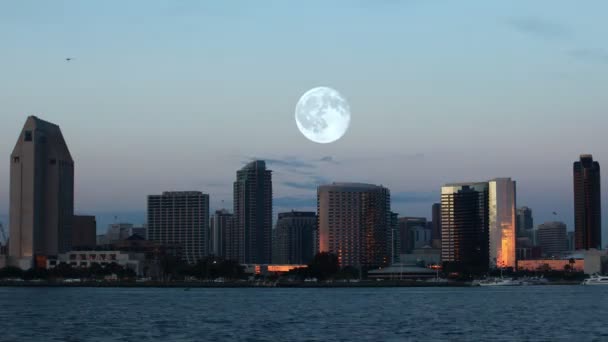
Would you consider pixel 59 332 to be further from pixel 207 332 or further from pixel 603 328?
pixel 603 328

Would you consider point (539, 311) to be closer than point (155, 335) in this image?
No

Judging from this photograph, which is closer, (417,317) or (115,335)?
(115,335)

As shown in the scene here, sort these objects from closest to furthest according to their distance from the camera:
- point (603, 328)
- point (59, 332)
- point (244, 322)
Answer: point (59, 332) < point (603, 328) < point (244, 322)

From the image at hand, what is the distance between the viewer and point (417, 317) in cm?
14025

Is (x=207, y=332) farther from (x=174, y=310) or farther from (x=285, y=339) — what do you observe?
(x=174, y=310)

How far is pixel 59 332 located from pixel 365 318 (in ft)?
136

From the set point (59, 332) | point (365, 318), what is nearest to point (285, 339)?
point (59, 332)

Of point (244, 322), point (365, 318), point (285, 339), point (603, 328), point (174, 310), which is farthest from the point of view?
point (174, 310)

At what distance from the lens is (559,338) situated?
105 metres

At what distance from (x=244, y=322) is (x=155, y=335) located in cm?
2382

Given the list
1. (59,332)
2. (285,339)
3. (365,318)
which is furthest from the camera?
(365,318)

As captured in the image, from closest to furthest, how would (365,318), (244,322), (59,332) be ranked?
1. (59,332)
2. (244,322)
3. (365,318)

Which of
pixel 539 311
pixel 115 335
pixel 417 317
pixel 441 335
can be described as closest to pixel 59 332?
pixel 115 335

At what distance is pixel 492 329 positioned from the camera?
116 metres
